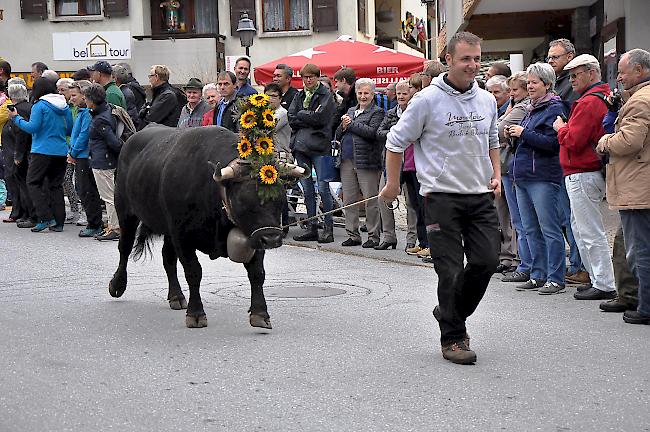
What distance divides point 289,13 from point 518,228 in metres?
27.9

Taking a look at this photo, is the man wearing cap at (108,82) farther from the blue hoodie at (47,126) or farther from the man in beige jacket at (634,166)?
the man in beige jacket at (634,166)

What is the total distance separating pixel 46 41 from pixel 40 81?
23932 mm

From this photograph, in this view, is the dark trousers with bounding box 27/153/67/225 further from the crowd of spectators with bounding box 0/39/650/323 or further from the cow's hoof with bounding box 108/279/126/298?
the cow's hoof with bounding box 108/279/126/298

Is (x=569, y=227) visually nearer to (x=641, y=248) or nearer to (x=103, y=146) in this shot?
(x=641, y=248)

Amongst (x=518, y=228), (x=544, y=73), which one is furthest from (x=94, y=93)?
(x=544, y=73)

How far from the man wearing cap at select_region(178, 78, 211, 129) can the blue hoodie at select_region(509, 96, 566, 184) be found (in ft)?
18.3

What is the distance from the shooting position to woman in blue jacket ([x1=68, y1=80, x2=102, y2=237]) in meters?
14.8

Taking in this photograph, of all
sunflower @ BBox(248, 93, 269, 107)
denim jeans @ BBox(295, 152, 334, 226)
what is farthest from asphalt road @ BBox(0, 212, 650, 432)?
denim jeans @ BBox(295, 152, 334, 226)

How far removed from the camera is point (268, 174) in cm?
762

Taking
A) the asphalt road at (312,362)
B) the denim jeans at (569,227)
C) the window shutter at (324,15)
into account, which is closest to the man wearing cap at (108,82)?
the asphalt road at (312,362)

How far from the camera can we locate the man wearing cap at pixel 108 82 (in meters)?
15.0

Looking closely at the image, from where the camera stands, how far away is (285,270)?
37.5 feet

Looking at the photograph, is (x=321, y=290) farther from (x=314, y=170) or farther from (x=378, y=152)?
(x=314, y=170)

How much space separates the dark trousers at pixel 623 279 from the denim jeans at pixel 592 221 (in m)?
0.38
